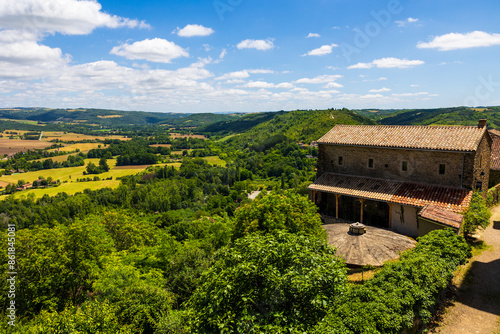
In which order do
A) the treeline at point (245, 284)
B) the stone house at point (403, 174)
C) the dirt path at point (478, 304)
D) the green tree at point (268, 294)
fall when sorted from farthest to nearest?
the stone house at point (403, 174) → the dirt path at point (478, 304) → the treeline at point (245, 284) → the green tree at point (268, 294)

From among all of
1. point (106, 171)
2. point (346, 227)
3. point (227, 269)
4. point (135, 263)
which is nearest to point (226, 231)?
point (135, 263)

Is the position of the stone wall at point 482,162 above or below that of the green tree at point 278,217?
above

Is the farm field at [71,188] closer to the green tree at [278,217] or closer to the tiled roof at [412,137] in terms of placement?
the tiled roof at [412,137]

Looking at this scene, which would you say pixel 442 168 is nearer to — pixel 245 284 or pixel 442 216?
pixel 442 216

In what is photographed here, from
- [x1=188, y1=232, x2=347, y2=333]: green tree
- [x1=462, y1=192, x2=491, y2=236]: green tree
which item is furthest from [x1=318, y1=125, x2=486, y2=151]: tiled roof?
[x1=188, y1=232, x2=347, y2=333]: green tree

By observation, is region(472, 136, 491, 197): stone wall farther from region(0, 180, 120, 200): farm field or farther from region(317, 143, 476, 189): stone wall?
region(0, 180, 120, 200): farm field

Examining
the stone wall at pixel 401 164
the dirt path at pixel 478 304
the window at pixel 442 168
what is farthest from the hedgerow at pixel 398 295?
the window at pixel 442 168

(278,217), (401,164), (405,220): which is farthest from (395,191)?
(278,217)

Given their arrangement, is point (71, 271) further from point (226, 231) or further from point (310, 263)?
point (310, 263)
